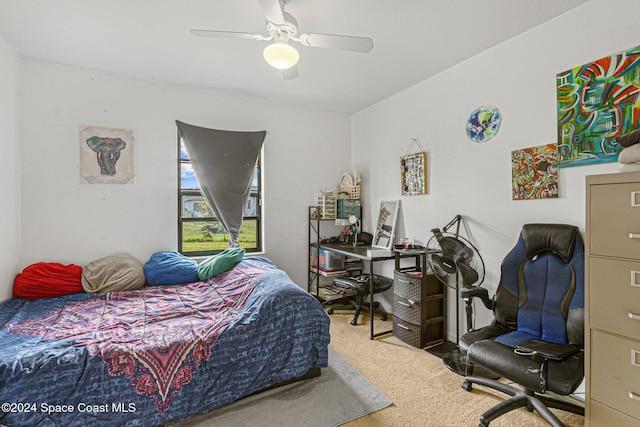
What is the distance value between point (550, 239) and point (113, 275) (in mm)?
3532

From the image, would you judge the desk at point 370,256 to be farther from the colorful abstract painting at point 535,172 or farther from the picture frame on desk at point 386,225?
the colorful abstract painting at point 535,172

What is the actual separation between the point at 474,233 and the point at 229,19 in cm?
254

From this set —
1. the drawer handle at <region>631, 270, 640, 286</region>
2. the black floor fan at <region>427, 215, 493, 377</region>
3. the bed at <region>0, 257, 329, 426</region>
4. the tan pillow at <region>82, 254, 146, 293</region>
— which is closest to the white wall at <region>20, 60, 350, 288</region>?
the tan pillow at <region>82, 254, 146, 293</region>

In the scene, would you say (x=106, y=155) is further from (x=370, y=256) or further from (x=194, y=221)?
(x=370, y=256)

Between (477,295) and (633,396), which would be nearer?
(633,396)

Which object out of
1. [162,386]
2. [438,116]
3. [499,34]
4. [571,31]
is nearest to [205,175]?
[162,386]

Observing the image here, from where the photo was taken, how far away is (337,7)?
6.54ft

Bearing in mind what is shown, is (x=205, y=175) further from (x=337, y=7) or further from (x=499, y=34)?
(x=499, y=34)

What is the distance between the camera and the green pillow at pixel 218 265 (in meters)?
3.03

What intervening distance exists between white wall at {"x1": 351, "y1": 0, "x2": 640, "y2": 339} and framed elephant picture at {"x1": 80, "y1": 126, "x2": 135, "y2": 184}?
2777 millimetres

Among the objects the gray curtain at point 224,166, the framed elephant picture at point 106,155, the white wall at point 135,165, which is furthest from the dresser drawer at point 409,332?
the framed elephant picture at point 106,155

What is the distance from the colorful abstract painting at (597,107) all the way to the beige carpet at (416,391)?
1.63 m

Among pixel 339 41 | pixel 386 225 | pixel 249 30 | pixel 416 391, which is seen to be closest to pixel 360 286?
pixel 386 225

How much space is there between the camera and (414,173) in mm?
3240
